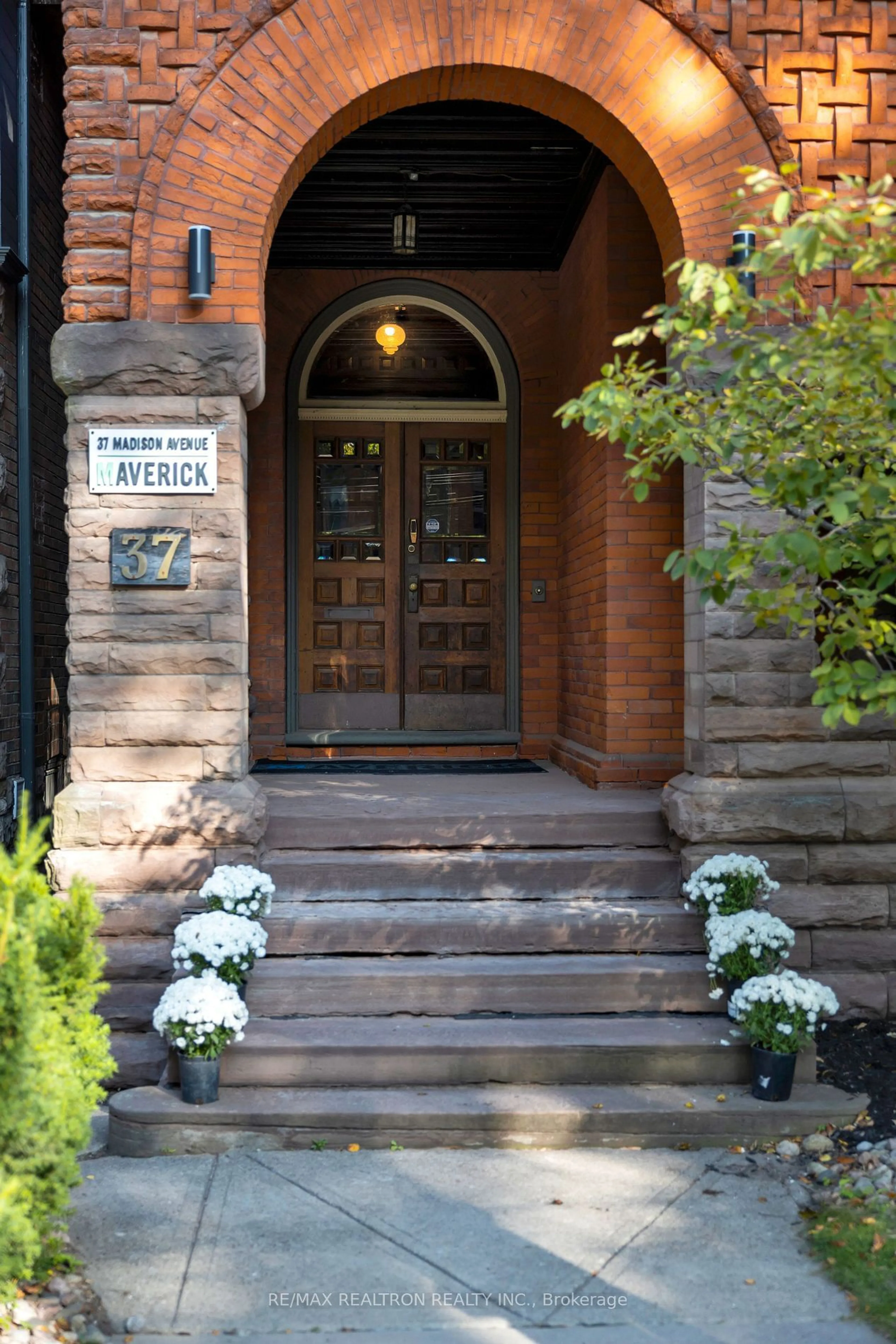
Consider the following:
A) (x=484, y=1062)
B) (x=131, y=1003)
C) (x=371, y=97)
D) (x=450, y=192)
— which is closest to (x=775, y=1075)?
(x=484, y=1062)

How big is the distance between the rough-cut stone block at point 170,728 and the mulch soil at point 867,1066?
3015 millimetres

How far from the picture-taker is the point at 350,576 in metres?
9.19

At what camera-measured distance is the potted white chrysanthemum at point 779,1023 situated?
14.7 ft

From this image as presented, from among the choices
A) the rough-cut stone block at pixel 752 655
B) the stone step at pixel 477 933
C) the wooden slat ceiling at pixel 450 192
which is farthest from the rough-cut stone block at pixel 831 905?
the wooden slat ceiling at pixel 450 192

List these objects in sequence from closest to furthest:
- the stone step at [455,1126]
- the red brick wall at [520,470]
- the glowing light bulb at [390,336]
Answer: the stone step at [455,1126]
the red brick wall at [520,470]
the glowing light bulb at [390,336]

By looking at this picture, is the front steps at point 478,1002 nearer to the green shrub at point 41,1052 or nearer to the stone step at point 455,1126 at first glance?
the stone step at point 455,1126

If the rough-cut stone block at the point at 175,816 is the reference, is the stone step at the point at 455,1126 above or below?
below

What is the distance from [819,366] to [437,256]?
6029 millimetres

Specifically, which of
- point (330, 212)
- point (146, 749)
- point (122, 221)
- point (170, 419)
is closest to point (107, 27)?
point (122, 221)

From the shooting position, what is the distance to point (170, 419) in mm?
5473

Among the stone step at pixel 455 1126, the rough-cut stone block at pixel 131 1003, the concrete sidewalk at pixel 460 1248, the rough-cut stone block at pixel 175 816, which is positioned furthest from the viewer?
the rough-cut stone block at pixel 175 816

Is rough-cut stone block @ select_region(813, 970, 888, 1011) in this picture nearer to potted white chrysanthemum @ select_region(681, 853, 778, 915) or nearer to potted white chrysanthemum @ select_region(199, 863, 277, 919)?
potted white chrysanthemum @ select_region(681, 853, 778, 915)

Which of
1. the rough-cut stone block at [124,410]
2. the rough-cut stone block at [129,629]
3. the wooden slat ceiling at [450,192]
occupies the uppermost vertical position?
the wooden slat ceiling at [450,192]

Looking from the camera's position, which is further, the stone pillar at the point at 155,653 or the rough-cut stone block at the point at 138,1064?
the stone pillar at the point at 155,653
